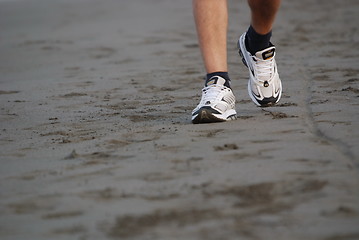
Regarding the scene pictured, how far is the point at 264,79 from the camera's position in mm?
3459

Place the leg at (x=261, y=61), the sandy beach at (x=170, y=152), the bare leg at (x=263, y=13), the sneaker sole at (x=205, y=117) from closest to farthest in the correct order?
the sandy beach at (x=170, y=152) < the sneaker sole at (x=205, y=117) < the bare leg at (x=263, y=13) < the leg at (x=261, y=61)

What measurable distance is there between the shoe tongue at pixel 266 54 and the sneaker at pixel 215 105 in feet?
0.90

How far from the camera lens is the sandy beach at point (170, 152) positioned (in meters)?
1.89

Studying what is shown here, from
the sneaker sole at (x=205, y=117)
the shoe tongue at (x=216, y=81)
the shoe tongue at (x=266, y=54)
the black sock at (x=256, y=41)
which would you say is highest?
the black sock at (x=256, y=41)

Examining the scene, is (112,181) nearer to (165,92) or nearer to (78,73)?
(165,92)

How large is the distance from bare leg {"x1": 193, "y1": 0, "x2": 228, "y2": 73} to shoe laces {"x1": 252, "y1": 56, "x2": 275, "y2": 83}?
0.21 meters

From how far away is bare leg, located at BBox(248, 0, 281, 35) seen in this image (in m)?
3.27

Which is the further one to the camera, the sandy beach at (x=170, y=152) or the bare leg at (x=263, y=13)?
the bare leg at (x=263, y=13)

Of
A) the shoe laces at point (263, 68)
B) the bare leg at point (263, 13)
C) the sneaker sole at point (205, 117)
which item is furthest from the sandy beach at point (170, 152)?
the bare leg at point (263, 13)

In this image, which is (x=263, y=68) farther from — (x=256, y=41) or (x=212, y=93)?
(x=212, y=93)

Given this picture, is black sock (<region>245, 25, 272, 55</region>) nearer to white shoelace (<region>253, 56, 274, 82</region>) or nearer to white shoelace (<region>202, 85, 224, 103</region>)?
white shoelace (<region>253, 56, 274, 82</region>)

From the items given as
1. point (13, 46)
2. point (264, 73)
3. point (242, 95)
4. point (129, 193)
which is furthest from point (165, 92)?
point (13, 46)

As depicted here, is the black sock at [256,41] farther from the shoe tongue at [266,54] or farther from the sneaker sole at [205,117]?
the sneaker sole at [205,117]

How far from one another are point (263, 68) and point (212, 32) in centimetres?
34
